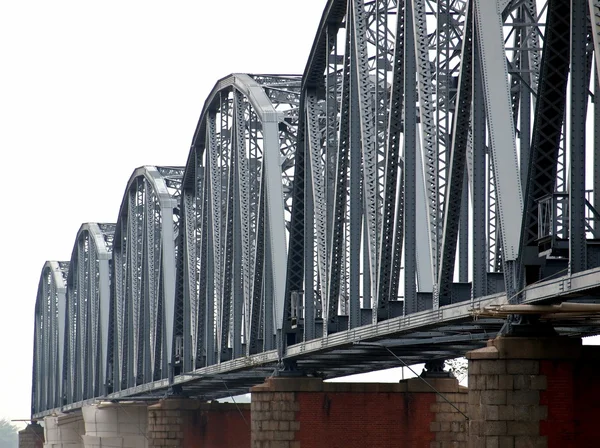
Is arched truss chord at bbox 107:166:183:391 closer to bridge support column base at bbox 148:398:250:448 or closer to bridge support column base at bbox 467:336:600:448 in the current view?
bridge support column base at bbox 148:398:250:448

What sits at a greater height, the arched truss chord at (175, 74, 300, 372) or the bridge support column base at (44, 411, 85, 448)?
the arched truss chord at (175, 74, 300, 372)

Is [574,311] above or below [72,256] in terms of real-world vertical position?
below

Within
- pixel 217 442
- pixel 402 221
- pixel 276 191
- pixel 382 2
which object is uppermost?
pixel 382 2

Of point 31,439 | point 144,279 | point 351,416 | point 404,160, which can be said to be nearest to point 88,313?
point 31,439

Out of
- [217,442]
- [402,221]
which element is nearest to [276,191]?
[402,221]

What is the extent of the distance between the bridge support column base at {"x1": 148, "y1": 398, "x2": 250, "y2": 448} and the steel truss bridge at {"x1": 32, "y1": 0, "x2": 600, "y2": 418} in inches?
49.2

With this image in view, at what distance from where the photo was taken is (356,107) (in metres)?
42.9

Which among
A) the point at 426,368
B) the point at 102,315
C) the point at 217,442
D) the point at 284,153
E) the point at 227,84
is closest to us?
the point at 426,368

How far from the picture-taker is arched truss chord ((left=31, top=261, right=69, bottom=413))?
12788cm

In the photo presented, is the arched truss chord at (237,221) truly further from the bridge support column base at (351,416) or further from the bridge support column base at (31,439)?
the bridge support column base at (31,439)

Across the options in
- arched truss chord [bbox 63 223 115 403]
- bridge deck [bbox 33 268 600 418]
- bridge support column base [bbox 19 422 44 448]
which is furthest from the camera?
bridge support column base [bbox 19 422 44 448]

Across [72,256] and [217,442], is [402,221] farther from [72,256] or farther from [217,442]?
[72,256]

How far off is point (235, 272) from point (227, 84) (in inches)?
312

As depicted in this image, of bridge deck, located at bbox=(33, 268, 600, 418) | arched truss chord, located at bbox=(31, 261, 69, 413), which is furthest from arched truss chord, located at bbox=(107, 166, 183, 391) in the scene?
arched truss chord, located at bbox=(31, 261, 69, 413)
